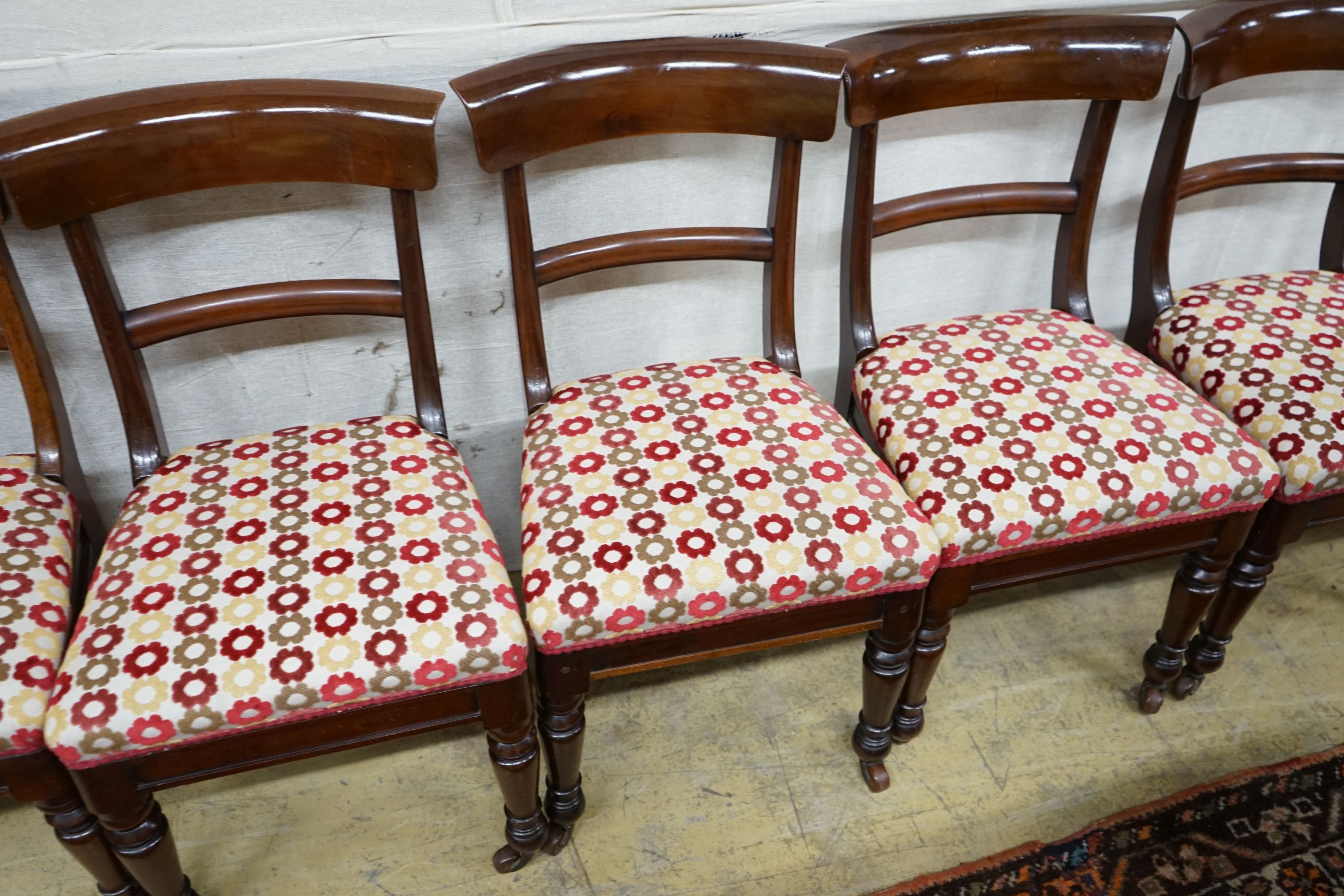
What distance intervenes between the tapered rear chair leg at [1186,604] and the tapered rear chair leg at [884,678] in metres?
0.44

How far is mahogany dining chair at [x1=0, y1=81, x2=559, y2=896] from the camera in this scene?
0.98m

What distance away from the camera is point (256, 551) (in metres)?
1.08

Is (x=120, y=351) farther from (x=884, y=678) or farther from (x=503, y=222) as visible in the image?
(x=884, y=678)

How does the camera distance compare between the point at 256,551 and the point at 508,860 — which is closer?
the point at 256,551

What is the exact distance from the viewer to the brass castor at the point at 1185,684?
1.57m

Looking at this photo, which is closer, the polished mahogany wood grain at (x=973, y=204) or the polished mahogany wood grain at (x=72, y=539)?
the polished mahogany wood grain at (x=72, y=539)

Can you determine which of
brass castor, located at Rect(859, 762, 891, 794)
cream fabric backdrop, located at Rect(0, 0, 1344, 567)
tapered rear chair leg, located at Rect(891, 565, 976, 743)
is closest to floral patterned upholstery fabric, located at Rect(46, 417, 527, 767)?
cream fabric backdrop, located at Rect(0, 0, 1344, 567)

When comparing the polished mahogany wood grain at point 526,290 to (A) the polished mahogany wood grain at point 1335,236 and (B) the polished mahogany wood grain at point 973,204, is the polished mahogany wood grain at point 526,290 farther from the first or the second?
(A) the polished mahogany wood grain at point 1335,236

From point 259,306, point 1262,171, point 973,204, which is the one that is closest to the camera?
point 259,306

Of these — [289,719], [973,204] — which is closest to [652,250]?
[973,204]

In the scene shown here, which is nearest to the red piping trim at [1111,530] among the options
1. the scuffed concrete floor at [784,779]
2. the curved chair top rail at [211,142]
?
the scuffed concrete floor at [784,779]

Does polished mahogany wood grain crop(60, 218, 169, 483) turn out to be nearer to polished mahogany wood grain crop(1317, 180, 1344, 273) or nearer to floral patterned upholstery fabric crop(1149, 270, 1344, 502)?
floral patterned upholstery fabric crop(1149, 270, 1344, 502)

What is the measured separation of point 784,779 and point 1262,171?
123 centimetres

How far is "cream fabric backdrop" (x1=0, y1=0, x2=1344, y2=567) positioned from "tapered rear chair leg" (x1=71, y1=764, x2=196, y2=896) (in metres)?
0.61
